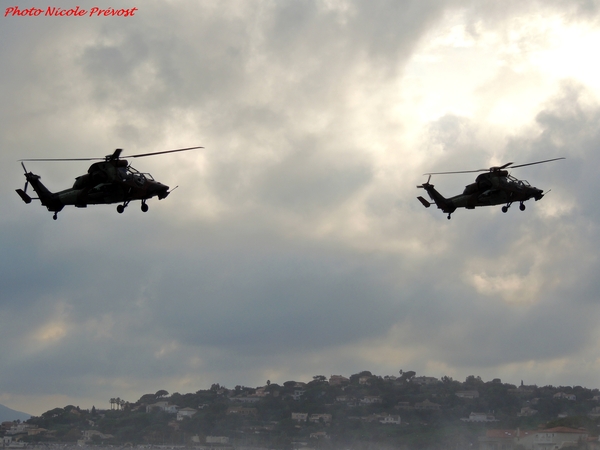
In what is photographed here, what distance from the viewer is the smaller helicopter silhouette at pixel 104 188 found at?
62.2m

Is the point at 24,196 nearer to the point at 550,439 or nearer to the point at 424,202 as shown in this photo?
the point at 424,202

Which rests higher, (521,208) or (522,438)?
(521,208)

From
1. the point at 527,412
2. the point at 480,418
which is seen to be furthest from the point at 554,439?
the point at 527,412

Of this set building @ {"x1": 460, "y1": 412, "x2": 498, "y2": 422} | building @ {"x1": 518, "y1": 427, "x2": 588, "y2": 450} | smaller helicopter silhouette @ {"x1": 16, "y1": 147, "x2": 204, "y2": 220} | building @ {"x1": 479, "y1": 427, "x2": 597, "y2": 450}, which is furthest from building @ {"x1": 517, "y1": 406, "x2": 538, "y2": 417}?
smaller helicopter silhouette @ {"x1": 16, "y1": 147, "x2": 204, "y2": 220}

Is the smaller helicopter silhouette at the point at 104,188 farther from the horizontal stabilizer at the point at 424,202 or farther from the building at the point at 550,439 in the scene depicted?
the building at the point at 550,439

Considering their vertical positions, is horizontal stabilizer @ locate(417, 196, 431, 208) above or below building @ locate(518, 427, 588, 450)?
above


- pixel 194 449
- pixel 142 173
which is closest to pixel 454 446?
pixel 194 449

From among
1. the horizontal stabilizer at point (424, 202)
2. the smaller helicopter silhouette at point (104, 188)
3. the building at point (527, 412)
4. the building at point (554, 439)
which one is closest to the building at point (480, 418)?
the building at point (527, 412)

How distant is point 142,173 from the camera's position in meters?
63.2

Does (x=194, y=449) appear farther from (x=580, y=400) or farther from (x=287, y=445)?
(x=580, y=400)

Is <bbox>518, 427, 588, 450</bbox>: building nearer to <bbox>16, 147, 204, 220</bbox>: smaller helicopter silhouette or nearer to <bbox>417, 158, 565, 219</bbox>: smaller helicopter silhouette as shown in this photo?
<bbox>417, 158, 565, 219</bbox>: smaller helicopter silhouette

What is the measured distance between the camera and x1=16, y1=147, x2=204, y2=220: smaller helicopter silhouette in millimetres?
62250

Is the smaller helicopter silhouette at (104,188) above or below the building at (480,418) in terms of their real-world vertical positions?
above

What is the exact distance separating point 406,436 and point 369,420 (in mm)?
18798
